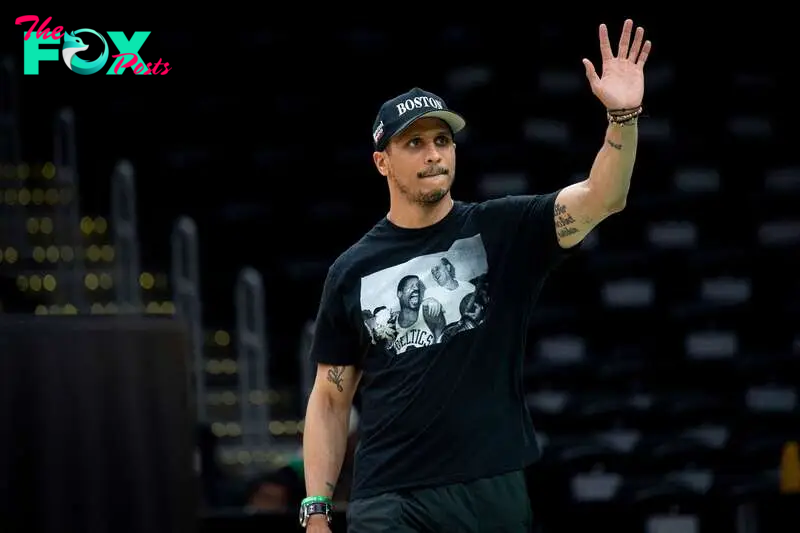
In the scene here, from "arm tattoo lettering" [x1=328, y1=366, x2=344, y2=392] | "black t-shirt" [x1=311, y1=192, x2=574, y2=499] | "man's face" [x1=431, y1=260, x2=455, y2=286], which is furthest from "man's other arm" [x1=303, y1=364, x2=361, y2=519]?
"man's face" [x1=431, y1=260, x2=455, y2=286]

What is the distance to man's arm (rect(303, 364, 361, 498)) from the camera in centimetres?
381

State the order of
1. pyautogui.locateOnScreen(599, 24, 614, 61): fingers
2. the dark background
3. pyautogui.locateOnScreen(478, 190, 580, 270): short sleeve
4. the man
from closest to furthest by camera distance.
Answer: pyautogui.locateOnScreen(599, 24, 614, 61): fingers → the man → pyautogui.locateOnScreen(478, 190, 580, 270): short sleeve → the dark background

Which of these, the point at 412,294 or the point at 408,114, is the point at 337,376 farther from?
the point at 408,114

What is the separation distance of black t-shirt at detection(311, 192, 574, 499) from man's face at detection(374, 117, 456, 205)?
0.08 m

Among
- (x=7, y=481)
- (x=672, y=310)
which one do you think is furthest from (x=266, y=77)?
(x=7, y=481)

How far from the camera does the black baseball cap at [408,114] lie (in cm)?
367

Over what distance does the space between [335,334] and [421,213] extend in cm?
38

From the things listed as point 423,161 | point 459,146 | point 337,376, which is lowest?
point 337,376

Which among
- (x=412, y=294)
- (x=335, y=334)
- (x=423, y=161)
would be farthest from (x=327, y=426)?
(x=423, y=161)

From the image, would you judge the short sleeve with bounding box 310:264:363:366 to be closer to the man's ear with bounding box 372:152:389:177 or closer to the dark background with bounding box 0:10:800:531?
the man's ear with bounding box 372:152:389:177

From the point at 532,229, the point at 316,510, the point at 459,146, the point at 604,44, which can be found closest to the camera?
the point at 604,44

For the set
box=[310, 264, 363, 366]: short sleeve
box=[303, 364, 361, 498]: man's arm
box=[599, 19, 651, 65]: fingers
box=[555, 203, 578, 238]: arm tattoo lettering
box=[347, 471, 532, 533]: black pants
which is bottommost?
box=[347, 471, 532, 533]: black pants

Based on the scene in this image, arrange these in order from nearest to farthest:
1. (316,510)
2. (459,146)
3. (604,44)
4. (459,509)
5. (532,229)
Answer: (604,44) → (459,509) → (532,229) → (316,510) → (459,146)

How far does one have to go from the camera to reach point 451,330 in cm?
356
